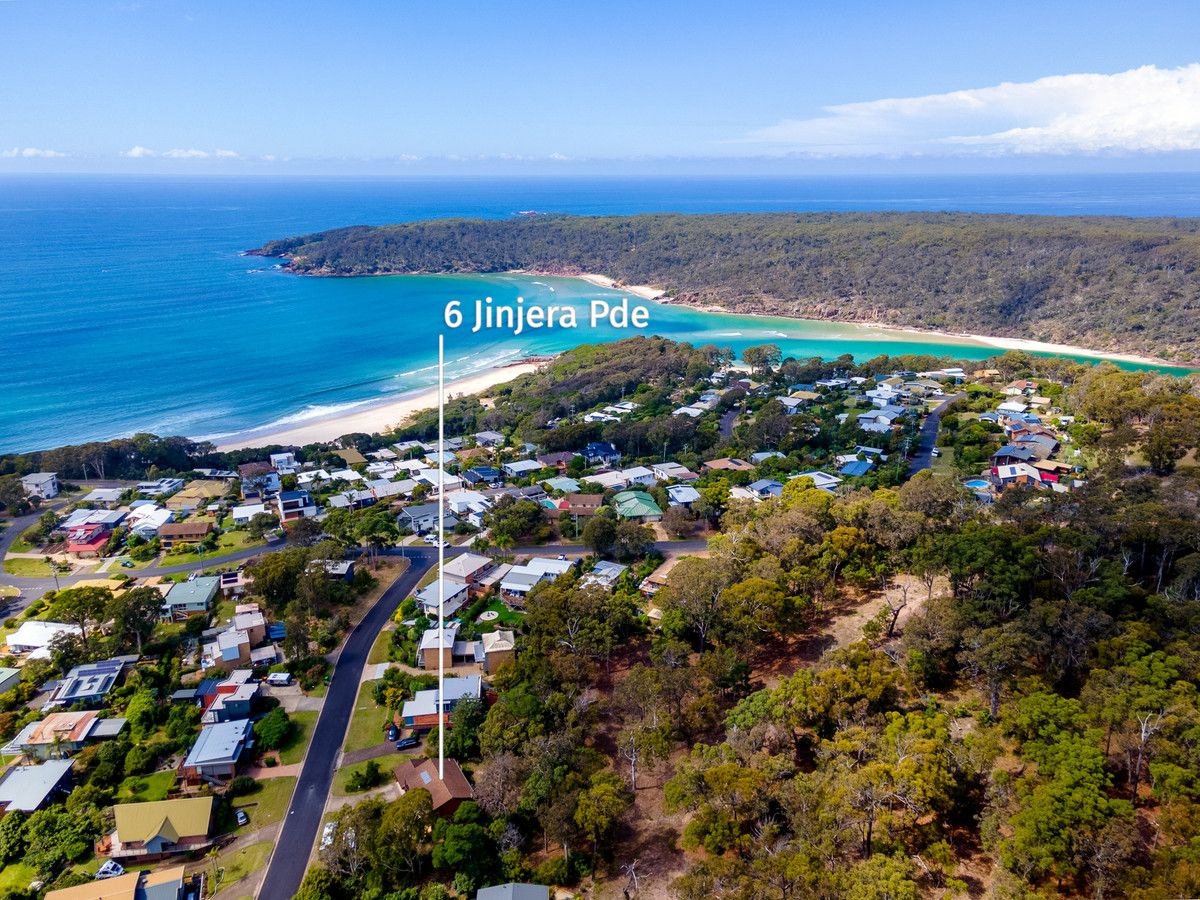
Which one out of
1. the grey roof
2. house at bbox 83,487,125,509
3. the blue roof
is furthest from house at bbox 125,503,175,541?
the blue roof

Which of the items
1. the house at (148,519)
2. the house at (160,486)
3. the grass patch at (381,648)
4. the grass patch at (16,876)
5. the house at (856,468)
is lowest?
the grass patch at (16,876)

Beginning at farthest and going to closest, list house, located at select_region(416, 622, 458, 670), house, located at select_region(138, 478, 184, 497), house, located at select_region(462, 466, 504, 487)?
house, located at select_region(462, 466, 504, 487) → house, located at select_region(138, 478, 184, 497) → house, located at select_region(416, 622, 458, 670)

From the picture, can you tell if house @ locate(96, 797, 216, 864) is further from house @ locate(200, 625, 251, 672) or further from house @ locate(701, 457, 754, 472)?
house @ locate(701, 457, 754, 472)

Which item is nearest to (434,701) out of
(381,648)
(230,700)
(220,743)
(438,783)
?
(438,783)

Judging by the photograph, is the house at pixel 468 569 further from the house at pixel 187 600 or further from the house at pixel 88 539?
the house at pixel 88 539

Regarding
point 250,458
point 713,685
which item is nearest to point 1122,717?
point 713,685

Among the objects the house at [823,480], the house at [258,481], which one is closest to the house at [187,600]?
the house at [258,481]

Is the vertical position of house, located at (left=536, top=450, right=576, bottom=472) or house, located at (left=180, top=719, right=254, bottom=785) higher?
house, located at (left=536, top=450, right=576, bottom=472)

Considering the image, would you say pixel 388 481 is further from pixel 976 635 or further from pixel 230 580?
pixel 976 635

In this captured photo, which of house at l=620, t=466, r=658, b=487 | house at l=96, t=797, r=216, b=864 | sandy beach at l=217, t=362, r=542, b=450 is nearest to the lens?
house at l=96, t=797, r=216, b=864
